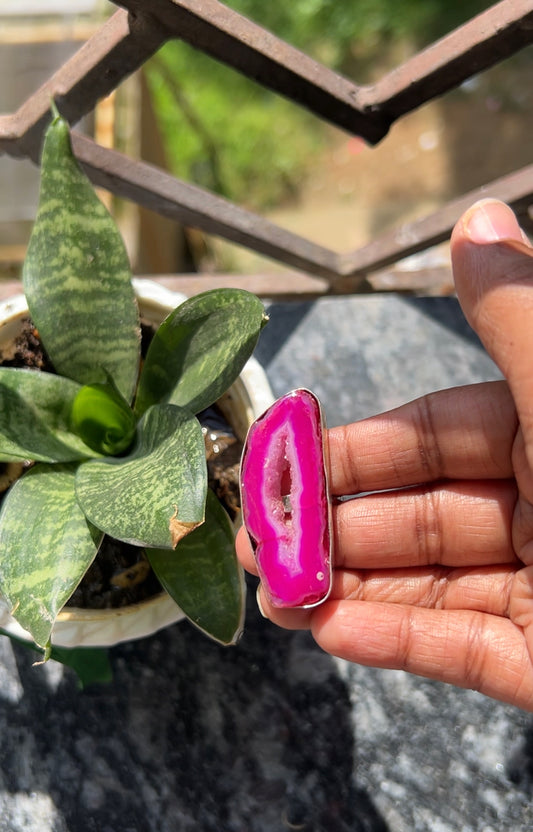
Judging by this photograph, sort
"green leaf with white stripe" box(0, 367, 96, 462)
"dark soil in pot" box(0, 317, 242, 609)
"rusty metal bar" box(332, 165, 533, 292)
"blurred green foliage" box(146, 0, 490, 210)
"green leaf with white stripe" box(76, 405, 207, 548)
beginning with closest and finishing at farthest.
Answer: "green leaf with white stripe" box(76, 405, 207, 548), "green leaf with white stripe" box(0, 367, 96, 462), "dark soil in pot" box(0, 317, 242, 609), "rusty metal bar" box(332, 165, 533, 292), "blurred green foliage" box(146, 0, 490, 210)

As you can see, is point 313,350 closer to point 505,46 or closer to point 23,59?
point 505,46

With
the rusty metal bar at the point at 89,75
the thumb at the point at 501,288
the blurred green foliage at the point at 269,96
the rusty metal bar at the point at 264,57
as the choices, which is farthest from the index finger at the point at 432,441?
the blurred green foliage at the point at 269,96

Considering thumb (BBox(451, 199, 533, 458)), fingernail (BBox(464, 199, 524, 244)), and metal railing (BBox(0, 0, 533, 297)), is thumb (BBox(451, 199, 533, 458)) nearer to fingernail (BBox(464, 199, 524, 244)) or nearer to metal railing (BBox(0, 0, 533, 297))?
fingernail (BBox(464, 199, 524, 244))

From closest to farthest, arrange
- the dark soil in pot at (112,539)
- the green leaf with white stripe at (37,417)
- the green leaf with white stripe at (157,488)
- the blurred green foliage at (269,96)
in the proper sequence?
the green leaf with white stripe at (157,488), the green leaf with white stripe at (37,417), the dark soil in pot at (112,539), the blurred green foliage at (269,96)

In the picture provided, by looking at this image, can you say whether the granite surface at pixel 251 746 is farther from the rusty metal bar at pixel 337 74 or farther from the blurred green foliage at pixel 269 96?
the blurred green foliage at pixel 269 96

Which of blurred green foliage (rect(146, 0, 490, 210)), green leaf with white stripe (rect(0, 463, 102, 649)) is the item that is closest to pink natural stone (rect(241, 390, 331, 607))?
green leaf with white stripe (rect(0, 463, 102, 649))

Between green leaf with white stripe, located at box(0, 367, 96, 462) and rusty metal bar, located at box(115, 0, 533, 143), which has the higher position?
rusty metal bar, located at box(115, 0, 533, 143)
